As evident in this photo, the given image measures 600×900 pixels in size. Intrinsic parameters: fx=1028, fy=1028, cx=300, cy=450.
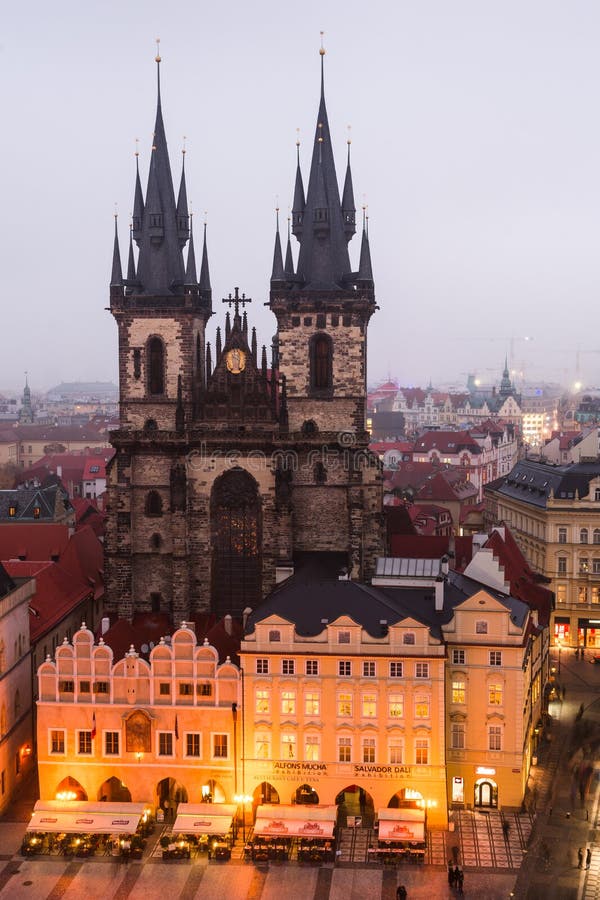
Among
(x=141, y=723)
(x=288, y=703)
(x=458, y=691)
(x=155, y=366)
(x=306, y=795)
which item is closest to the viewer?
(x=288, y=703)

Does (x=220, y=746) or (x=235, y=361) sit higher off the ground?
(x=235, y=361)

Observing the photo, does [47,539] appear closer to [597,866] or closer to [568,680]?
[568,680]

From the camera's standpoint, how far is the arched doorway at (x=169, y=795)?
5875cm

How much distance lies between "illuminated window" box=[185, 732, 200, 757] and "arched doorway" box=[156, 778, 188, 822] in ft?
6.56

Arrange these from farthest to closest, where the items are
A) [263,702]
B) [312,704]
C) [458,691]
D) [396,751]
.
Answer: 1. [458,691]
2. [263,702]
3. [312,704]
4. [396,751]

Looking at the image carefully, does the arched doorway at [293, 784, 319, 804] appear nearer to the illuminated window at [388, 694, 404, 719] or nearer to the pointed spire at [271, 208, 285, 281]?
the illuminated window at [388, 694, 404, 719]

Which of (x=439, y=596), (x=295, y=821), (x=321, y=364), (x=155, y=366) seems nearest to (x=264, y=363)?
(x=321, y=364)

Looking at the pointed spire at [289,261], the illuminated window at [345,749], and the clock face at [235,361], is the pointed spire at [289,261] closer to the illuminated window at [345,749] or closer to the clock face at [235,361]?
the clock face at [235,361]

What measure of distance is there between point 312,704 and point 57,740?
14813 mm

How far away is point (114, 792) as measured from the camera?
60.2m

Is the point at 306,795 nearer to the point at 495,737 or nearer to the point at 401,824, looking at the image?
the point at 401,824

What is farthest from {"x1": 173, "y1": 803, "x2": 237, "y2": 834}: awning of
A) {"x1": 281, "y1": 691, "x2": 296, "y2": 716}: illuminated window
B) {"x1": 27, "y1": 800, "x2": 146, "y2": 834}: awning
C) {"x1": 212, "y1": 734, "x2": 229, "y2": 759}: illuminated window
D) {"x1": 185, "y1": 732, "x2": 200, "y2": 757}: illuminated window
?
{"x1": 281, "y1": 691, "x2": 296, "y2": 716}: illuminated window

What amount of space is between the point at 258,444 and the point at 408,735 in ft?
85.1

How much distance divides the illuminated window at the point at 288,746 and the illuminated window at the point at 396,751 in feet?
17.6
